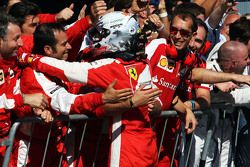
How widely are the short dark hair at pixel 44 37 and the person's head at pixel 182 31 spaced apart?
3.37 feet

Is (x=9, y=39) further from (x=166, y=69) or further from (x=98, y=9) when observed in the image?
(x=166, y=69)

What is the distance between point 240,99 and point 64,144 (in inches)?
71.0

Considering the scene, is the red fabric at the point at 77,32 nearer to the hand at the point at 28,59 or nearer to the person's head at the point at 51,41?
the person's head at the point at 51,41

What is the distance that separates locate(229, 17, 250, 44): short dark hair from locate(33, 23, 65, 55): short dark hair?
2.65 meters

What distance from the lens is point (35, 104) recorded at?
529cm

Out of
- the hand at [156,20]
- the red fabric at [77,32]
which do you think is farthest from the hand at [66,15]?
the hand at [156,20]

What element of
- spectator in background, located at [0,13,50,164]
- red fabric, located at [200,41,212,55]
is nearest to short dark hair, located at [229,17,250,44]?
red fabric, located at [200,41,212,55]

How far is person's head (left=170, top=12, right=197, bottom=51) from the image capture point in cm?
629

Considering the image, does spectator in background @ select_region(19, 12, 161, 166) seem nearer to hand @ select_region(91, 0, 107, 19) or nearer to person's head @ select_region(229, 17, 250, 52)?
hand @ select_region(91, 0, 107, 19)

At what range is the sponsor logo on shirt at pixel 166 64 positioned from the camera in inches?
243

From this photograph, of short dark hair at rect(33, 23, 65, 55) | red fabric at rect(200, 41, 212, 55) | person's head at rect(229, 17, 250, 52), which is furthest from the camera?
person's head at rect(229, 17, 250, 52)

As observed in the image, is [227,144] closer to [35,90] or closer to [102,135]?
[102,135]

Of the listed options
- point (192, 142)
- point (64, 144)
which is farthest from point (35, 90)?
point (192, 142)

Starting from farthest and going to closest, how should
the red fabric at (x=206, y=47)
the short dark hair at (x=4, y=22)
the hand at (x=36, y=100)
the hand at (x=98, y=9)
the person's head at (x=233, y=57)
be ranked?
the red fabric at (x=206, y=47) < the person's head at (x=233, y=57) < the hand at (x=98, y=9) < the short dark hair at (x=4, y=22) < the hand at (x=36, y=100)
